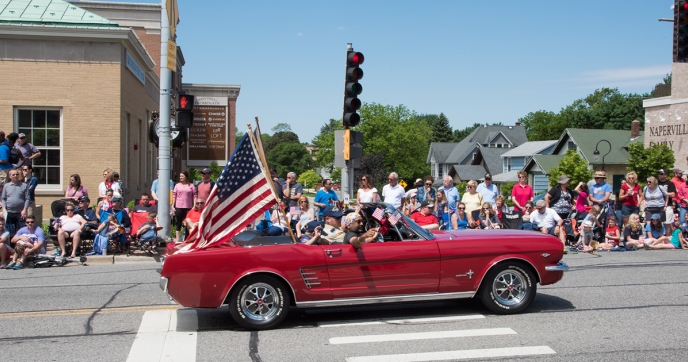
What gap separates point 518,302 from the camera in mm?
7621

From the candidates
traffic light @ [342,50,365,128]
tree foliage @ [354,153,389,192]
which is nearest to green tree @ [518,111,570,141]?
tree foliage @ [354,153,389,192]

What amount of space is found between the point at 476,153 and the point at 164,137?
239 feet

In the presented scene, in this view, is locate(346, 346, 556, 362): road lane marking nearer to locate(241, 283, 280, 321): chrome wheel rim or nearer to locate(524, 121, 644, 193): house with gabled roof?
locate(241, 283, 280, 321): chrome wheel rim

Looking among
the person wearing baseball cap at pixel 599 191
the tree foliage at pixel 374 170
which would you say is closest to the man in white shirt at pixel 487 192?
the person wearing baseball cap at pixel 599 191

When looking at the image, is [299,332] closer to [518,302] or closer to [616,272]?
[518,302]

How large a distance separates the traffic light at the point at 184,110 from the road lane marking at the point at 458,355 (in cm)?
839

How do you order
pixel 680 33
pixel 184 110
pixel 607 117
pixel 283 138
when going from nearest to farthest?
pixel 184 110 → pixel 680 33 → pixel 607 117 → pixel 283 138

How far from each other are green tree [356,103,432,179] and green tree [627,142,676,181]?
44.1 metres

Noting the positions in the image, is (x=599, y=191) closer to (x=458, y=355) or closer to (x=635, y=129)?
(x=458, y=355)

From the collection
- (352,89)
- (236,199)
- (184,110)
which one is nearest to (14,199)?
(184,110)

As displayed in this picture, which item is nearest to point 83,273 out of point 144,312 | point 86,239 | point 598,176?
point 86,239

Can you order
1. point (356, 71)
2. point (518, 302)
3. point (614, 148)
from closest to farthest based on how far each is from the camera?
point (518, 302)
point (356, 71)
point (614, 148)

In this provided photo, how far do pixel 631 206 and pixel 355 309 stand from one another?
949 centimetres

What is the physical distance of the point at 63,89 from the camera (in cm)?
1891
